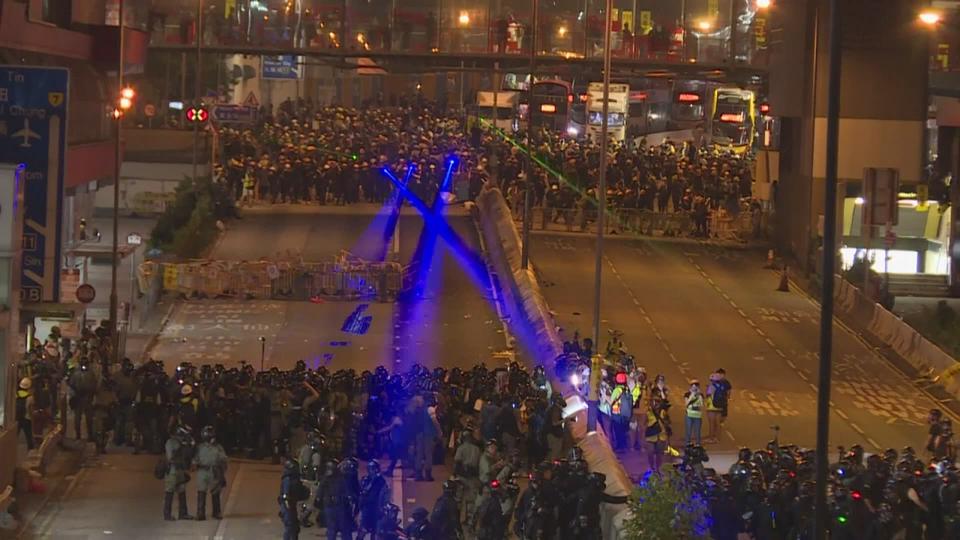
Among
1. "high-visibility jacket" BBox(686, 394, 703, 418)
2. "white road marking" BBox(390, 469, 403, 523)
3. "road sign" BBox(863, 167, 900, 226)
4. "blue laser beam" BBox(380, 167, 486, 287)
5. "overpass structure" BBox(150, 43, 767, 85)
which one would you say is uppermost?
"overpass structure" BBox(150, 43, 767, 85)

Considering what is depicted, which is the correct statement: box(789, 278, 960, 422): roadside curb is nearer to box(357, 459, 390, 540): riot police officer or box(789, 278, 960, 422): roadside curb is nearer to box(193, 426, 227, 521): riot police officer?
box(357, 459, 390, 540): riot police officer

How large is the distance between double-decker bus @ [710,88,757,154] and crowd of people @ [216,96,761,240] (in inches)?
227

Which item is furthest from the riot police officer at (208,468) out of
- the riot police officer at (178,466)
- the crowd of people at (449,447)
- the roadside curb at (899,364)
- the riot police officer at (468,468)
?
the roadside curb at (899,364)

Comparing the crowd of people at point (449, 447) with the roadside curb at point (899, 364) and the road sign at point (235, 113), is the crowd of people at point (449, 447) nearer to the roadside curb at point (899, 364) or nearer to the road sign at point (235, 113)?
the roadside curb at point (899, 364)

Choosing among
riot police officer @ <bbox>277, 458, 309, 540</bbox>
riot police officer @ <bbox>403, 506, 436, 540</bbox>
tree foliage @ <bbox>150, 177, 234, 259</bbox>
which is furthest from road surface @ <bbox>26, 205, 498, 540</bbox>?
riot police officer @ <bbox>403, 506, 436, 540</bbox>

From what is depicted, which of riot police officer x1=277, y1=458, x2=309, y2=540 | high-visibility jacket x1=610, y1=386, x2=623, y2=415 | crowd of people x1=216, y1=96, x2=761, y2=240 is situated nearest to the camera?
riot police officer x1=277, y1=458, x2=309, y2=540

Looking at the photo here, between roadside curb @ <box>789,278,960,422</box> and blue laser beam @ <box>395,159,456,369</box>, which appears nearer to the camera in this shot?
roadside curb @ <box>789,278,960,422</box>

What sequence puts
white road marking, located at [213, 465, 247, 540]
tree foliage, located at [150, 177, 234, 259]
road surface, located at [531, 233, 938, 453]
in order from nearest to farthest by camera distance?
white road marking, located at [213, 465, 247, 540] → road surface, located at [531, 233, 938, 453] → tree foliage, located at [150, 177, 234, 259]

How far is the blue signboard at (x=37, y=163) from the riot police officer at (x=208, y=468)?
4.95 metres

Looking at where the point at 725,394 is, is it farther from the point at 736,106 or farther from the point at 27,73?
the point at 736,106

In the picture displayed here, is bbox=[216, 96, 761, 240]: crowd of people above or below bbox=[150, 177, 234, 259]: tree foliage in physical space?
above

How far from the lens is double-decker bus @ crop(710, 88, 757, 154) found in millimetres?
65625

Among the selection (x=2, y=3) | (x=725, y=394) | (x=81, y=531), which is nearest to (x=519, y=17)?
(x=2, y=3)

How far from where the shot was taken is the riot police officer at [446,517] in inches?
653
